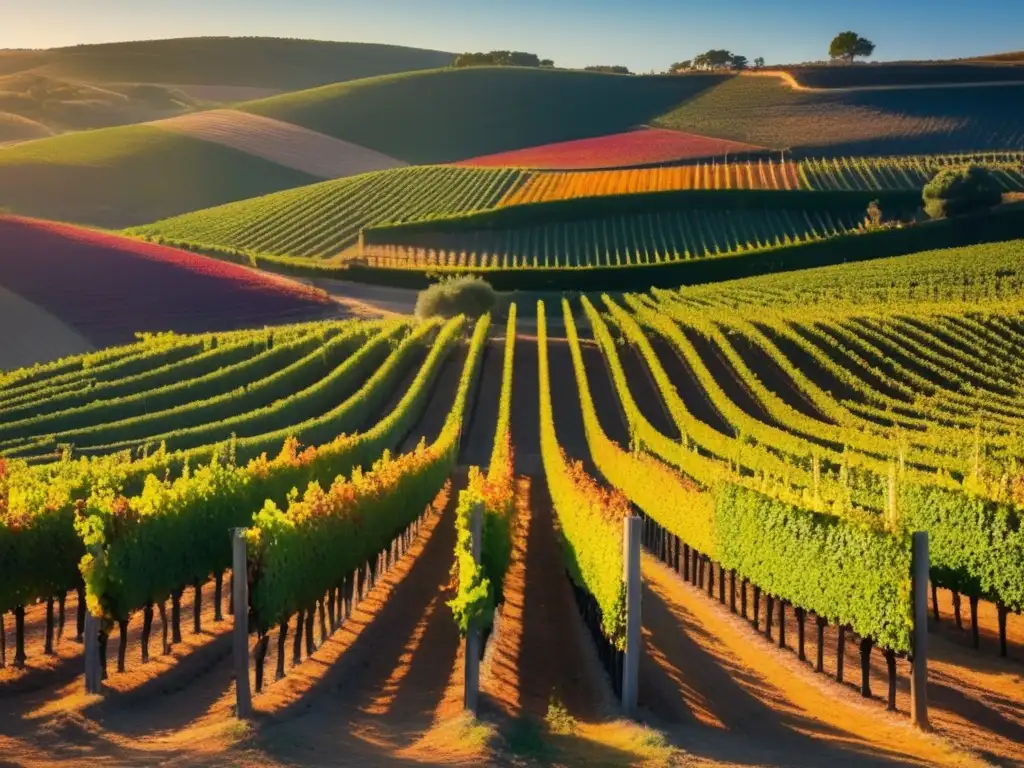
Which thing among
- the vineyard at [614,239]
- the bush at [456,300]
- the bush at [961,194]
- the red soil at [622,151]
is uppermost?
the red soil at [622,151]

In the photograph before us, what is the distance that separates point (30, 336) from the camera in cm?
5422

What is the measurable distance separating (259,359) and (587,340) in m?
18.1

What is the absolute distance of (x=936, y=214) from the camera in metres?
84.2

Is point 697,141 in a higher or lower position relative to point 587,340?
higher

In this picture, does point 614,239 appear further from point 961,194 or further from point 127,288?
point 127,288

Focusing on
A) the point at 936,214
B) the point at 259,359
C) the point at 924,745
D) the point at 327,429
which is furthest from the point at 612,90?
the point at 924,745

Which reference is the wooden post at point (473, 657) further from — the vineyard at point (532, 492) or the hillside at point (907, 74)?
the hillside at point (907, 74)

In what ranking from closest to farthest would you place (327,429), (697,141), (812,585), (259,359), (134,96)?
(812,585) → (327,429) → (259,359) → (697,141) → (134,96)

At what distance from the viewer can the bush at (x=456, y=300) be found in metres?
67.2

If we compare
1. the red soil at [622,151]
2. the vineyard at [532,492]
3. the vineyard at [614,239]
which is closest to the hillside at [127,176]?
the red soil at [622,151]

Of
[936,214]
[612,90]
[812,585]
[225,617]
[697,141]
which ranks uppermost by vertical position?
[612,90]

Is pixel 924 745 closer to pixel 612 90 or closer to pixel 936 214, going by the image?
pixel 936 214

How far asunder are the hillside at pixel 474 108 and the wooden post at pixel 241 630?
430 ft

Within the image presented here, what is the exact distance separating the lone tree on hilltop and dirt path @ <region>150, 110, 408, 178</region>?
7679 centimetres
